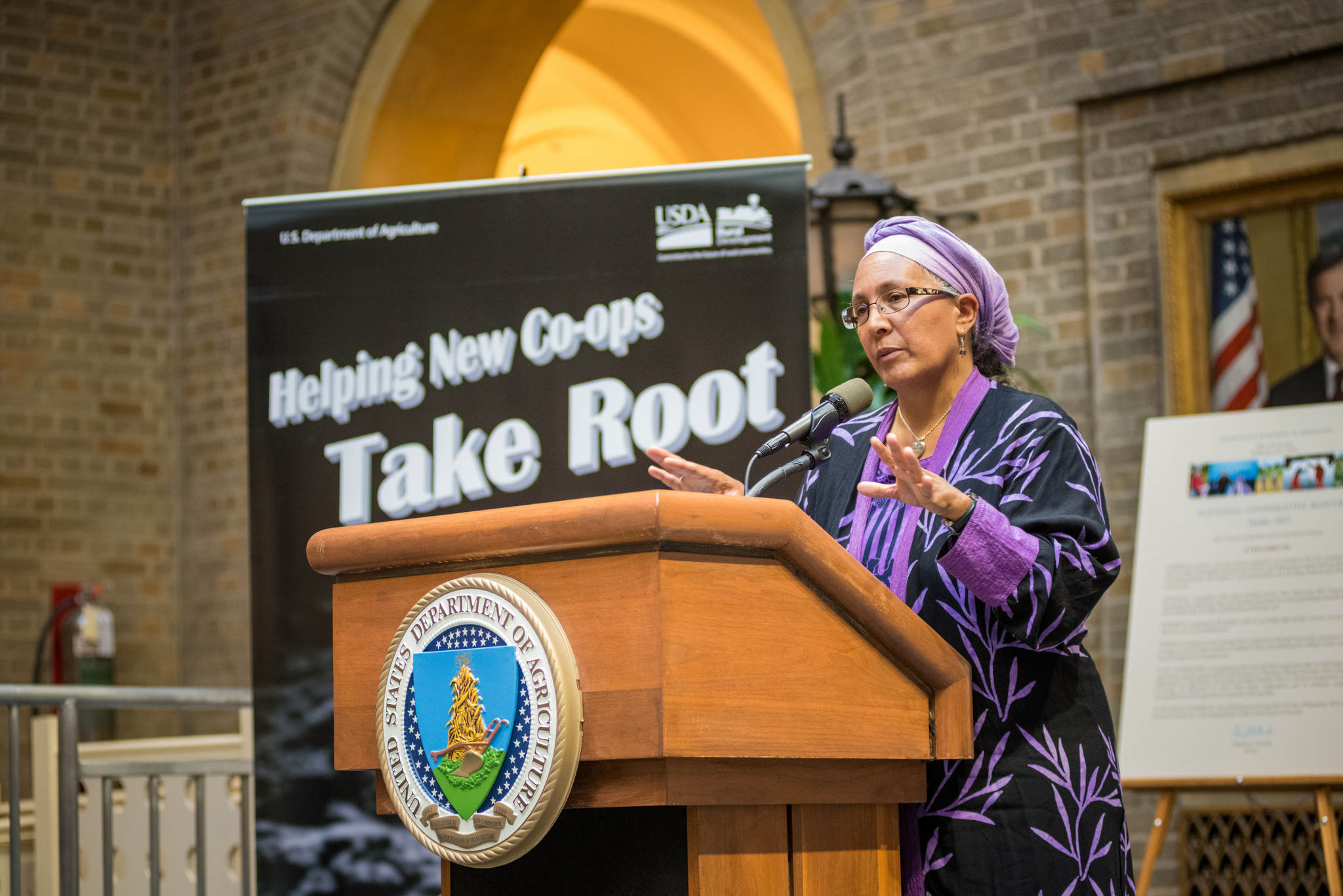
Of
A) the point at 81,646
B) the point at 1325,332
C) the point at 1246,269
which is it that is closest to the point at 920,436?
the point at 1325,332

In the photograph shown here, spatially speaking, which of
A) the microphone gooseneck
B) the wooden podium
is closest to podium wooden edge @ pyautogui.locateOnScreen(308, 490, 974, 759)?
the wooden podium

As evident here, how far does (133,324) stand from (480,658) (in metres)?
6.56

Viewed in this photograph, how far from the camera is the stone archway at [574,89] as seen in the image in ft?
→ 22.7

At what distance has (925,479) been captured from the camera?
1424mm

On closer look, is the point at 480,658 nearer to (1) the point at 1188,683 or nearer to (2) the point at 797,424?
(2) the point at 797,424

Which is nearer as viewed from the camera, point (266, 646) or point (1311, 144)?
point (266, 646)

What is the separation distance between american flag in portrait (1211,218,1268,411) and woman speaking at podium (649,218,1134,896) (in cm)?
318

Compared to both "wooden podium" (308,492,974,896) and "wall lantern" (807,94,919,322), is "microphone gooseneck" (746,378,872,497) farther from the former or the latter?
"wall lantern" (807,94,919,322)

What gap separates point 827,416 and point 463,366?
5.24 feet

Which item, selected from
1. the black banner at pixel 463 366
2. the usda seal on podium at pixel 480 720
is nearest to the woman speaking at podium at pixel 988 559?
the usda seal on podium at pixel 480 720

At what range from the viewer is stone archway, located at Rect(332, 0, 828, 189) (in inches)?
273

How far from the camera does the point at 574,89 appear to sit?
10734 millimetres

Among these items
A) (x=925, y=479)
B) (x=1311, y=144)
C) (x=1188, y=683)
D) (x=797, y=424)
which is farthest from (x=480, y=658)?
(x=1311, y=144)

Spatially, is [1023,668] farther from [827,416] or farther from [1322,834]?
[1322,834]
